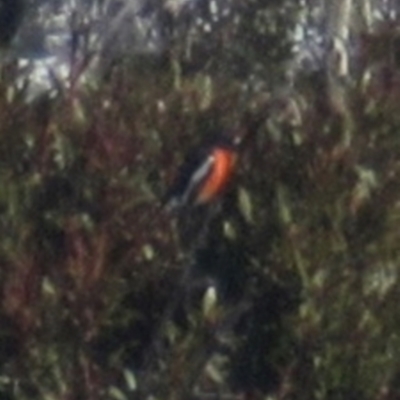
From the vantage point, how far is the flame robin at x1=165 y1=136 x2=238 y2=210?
17.5 ft

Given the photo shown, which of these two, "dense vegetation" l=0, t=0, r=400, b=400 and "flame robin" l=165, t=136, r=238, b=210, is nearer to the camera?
"dense vegetation" l=0, t=0, r=400, b=400

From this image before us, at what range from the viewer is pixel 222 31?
26.1ft

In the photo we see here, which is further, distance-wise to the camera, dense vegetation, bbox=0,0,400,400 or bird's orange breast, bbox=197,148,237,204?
bird's orange breast, bbox=197,148,237,204

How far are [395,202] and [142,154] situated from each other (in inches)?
28.9

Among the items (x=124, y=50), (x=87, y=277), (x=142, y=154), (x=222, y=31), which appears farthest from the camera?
(x=222, y=31)

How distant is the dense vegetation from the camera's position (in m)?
5.11

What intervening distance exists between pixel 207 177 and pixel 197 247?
0.23 m

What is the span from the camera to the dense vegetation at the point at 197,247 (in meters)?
5.11

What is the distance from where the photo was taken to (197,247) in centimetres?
545

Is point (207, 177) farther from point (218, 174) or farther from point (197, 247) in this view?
point (197, 247)

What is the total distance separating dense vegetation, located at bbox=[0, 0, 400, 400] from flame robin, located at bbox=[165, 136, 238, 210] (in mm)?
52

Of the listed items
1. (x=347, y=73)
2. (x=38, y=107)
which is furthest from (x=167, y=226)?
(x=347, y=73)

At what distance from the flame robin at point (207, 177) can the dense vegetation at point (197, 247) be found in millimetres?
52

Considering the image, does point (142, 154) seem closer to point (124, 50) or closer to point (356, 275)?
point (356, 275)
